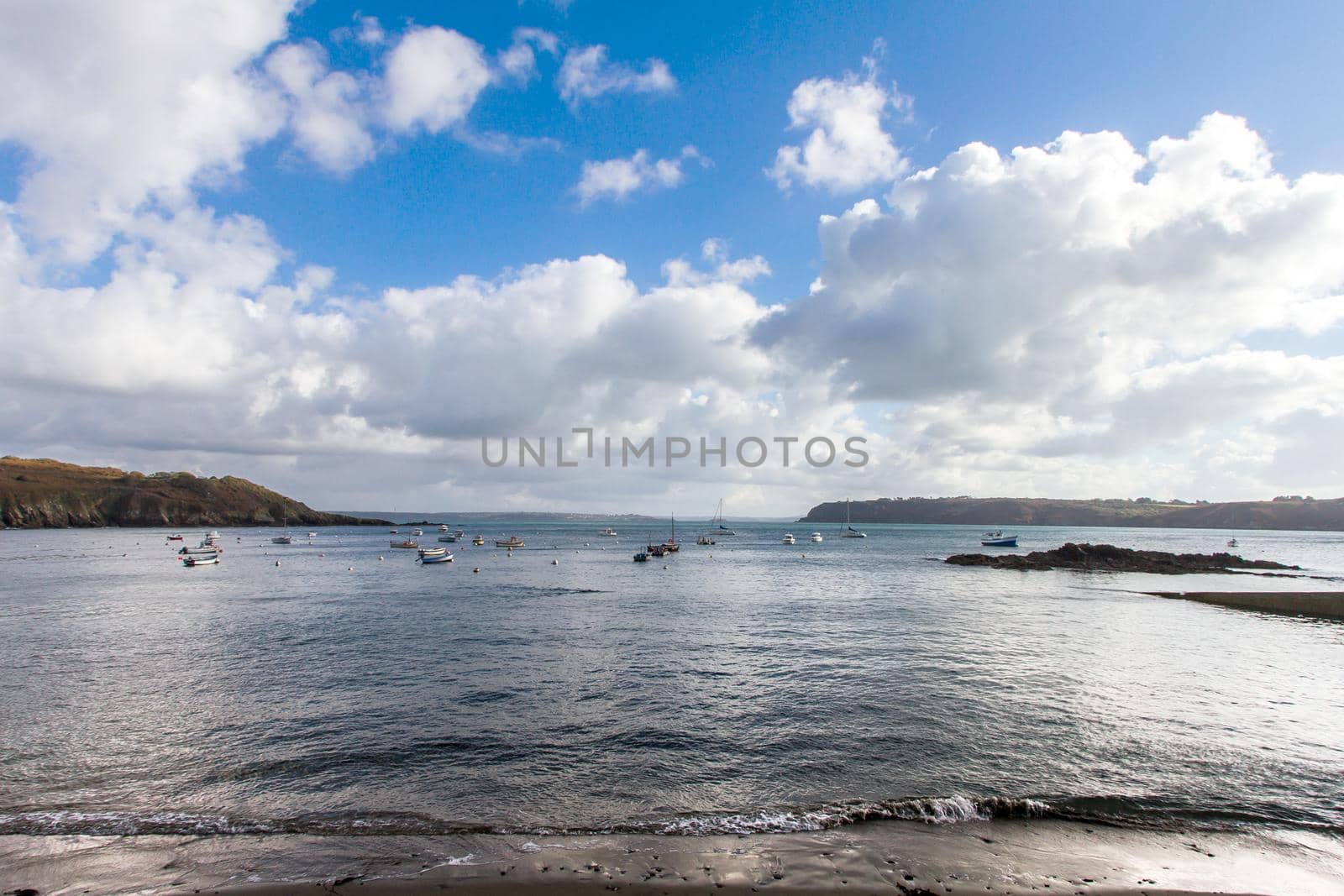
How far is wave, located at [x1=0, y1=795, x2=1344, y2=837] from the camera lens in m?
12.9

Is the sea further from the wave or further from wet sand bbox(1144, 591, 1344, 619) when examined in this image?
wet sand bbox(1144, 591, 1344, 619)

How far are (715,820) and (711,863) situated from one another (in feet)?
6.69

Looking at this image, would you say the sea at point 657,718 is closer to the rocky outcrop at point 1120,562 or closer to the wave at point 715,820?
the wave at point 715,820

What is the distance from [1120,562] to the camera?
260 feet

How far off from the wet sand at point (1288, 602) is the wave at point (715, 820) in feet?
139

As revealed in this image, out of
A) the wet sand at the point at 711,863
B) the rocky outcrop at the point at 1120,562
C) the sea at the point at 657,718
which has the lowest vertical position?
the rocky outcrop at the point at 1120,562

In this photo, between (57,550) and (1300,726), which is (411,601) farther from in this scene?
(57,550)

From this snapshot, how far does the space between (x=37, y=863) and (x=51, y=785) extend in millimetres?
5116

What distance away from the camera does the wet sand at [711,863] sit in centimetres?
1063

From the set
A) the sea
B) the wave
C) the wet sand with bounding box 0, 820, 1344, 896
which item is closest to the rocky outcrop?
the sea

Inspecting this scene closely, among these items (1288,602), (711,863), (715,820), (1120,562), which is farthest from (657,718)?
(1120,562)

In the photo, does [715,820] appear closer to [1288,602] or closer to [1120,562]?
[1288,602]

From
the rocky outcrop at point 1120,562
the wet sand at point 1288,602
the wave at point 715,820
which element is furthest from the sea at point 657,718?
the rocky outcrop at point 1120,562

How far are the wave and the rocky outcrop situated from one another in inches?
2933
